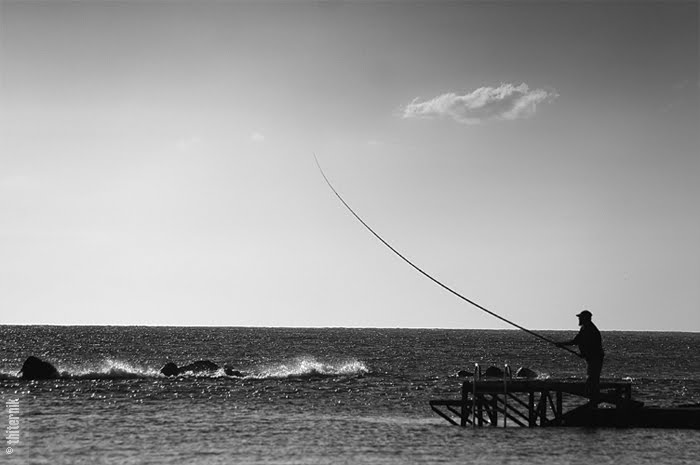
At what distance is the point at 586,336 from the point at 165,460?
11.6 metres

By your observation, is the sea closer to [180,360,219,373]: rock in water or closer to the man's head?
[180,360,219,373]: rock in water

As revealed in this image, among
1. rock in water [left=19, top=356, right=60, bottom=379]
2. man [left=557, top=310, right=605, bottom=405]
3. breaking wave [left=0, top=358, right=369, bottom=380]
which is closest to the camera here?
man [left=557, top=310, right=605, bottom=405]

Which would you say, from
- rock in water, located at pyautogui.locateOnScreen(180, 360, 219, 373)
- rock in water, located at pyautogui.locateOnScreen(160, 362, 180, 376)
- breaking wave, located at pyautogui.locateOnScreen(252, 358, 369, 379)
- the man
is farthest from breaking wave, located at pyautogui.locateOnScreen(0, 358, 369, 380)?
the man

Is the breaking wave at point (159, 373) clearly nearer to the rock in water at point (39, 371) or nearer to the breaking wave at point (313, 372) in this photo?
the breaking wave at point (313, 372)

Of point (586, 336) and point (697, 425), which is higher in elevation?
point (586, 336)

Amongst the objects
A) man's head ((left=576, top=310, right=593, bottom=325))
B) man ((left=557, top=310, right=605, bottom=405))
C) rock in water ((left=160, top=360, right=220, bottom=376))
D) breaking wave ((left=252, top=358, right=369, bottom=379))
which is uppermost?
man's head ((left=576, top=310, right=593, bottom=325))

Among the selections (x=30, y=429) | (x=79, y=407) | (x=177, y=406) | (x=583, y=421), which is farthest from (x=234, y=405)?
(x=583, y=421)

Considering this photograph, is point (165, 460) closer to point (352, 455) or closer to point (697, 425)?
point (352, 455)

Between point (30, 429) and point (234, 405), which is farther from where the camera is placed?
point (234, 405)

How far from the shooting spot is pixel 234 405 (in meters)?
33.5

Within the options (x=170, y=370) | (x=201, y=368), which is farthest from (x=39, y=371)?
(x=201, y=368)

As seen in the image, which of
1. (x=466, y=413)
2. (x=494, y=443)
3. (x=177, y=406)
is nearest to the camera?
(x=494, y=443)

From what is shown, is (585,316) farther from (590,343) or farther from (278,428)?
(278,428)

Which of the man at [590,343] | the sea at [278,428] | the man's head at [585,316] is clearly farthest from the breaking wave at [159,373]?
the man's head at [585,316]
